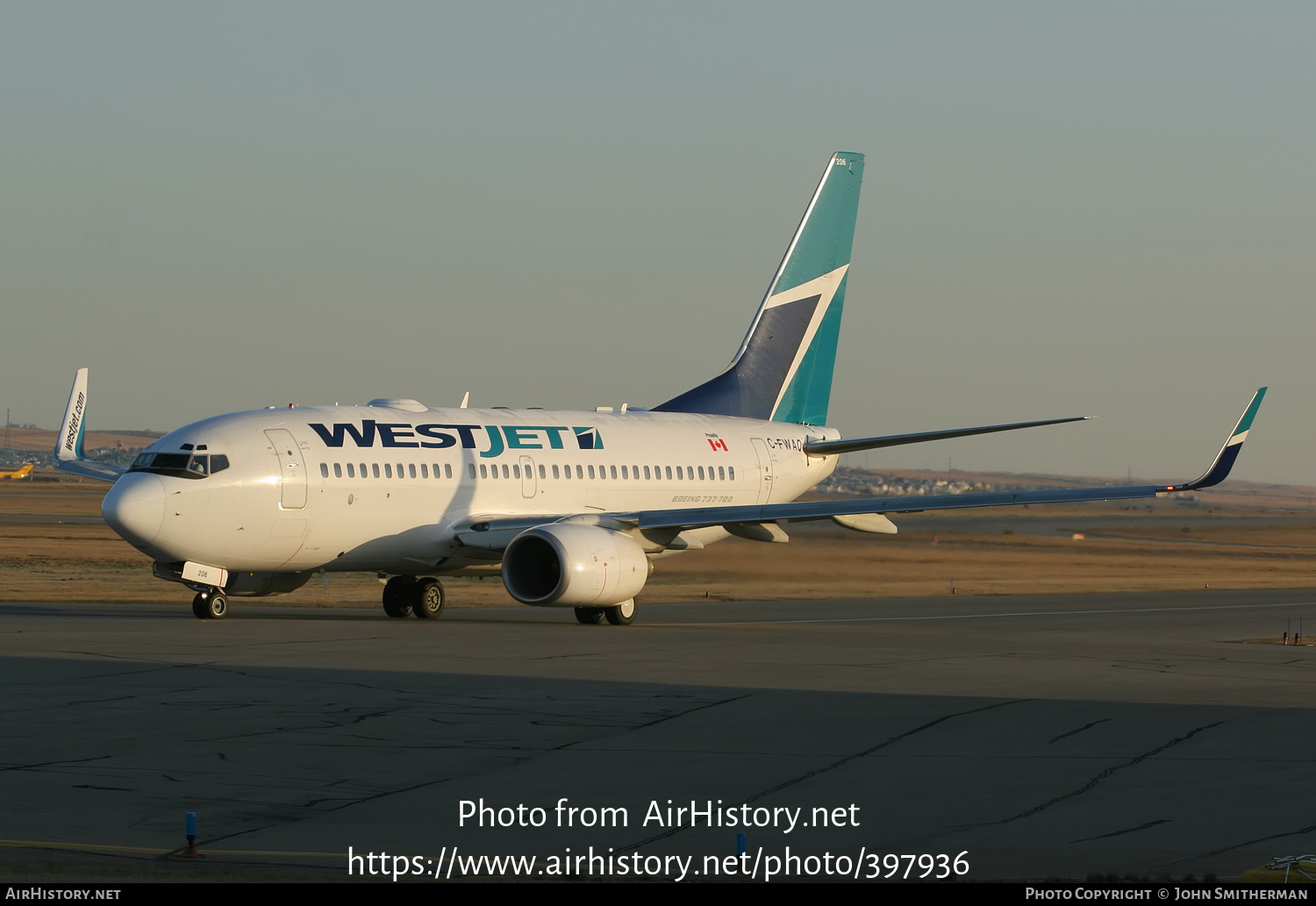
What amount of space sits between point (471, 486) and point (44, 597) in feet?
37.0

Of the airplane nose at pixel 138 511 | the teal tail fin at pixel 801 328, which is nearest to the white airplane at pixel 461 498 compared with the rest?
the airplane nose at pixel 138 511

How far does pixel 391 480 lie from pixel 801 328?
14411 millimetres

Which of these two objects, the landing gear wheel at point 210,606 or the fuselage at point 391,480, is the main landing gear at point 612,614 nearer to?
the fuselage at point 391,480

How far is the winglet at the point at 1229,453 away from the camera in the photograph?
98.3ft

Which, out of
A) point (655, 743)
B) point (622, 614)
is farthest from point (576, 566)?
point (655, 743)

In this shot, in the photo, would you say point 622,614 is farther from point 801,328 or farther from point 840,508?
point 801,328

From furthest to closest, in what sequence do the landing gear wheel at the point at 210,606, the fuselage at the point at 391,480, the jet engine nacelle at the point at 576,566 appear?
the landing gear wheel at the point at 210,606 → the jet engine nacelle at the point at 576,566 → the fuselage at the point at 391,480

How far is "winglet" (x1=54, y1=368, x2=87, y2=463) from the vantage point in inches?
1606

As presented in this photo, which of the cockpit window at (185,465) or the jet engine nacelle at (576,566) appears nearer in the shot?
the cockpit window at (185,465)

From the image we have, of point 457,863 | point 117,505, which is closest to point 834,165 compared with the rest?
point 117,505

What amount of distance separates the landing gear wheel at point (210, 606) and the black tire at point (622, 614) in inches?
287

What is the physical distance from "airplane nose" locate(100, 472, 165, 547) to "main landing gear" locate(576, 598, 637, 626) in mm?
8107

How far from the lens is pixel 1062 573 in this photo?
52156mm

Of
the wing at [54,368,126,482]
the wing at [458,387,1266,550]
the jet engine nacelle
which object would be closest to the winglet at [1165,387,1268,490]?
the wing at [458,387,1266,550]
